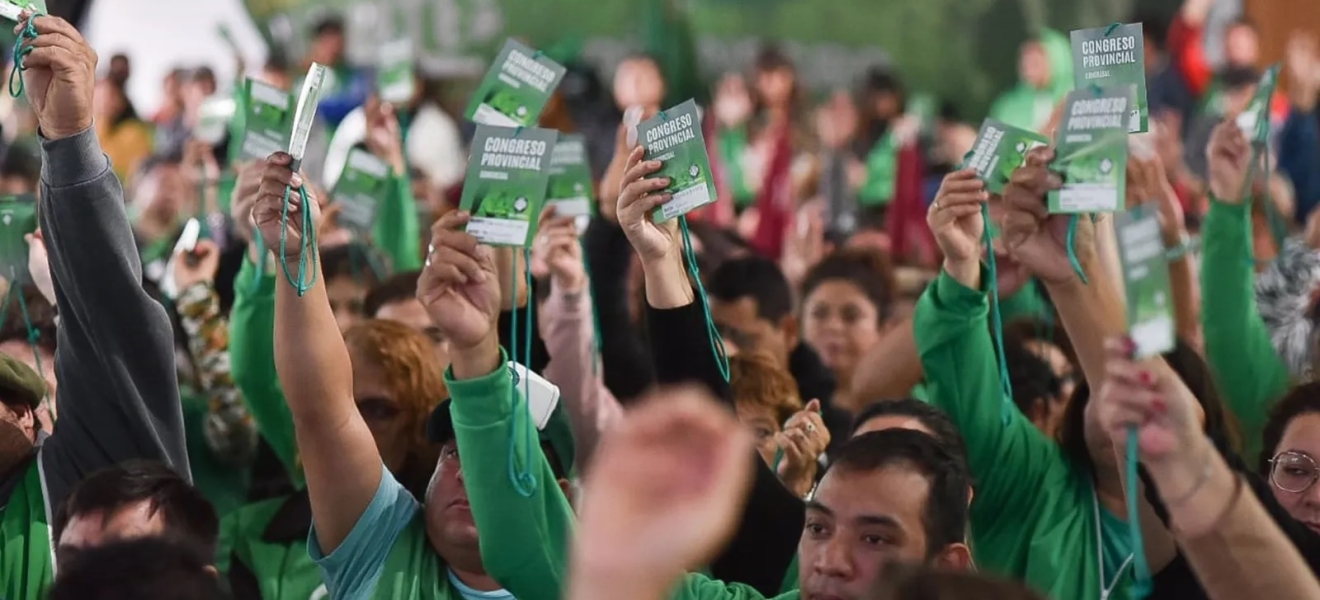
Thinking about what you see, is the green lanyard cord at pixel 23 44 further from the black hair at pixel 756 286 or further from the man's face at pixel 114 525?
the black hair at pixel 756 286

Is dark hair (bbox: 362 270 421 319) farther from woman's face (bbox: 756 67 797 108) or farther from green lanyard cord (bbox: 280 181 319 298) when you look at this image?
woman's face (bbox: 756 67 797 108)

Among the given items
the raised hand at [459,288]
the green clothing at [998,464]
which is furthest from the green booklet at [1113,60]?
the raised hand at [459,288]

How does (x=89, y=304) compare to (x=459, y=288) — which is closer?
(x=459, y=288)

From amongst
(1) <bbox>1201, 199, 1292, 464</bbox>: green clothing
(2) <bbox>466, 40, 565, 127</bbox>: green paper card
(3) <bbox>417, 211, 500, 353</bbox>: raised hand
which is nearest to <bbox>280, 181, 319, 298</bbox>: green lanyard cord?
(3) <bbox>417, 211, 500, 353</bbox>: raised hand

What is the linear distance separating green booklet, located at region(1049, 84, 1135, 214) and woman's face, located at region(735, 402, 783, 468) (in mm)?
1101

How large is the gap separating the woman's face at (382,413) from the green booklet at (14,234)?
69 cm

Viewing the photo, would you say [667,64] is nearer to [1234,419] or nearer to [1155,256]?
[1234,419]

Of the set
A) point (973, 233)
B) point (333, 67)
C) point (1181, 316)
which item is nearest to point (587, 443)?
point (973, 233)

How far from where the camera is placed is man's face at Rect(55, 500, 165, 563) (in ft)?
8.64

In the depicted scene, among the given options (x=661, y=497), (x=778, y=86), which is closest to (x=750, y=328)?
(x=661, y=497)

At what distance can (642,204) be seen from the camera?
9.54ft

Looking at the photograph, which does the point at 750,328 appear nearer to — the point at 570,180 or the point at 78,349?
the point at 570,180

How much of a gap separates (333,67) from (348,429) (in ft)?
20.0

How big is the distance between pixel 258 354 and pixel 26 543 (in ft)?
2.24
